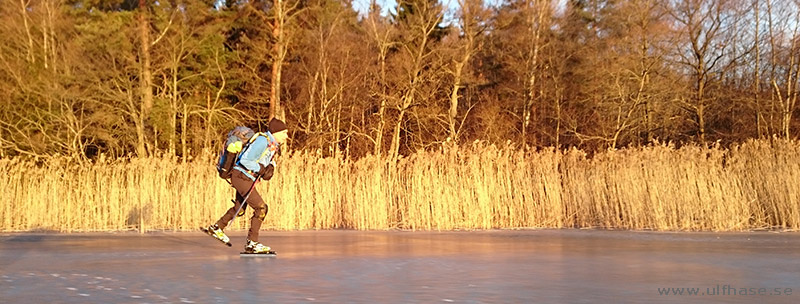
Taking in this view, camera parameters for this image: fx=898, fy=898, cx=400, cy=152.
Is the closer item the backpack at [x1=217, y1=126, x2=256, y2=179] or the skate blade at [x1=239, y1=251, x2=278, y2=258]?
the skate blade at [x1=239, y1=251, x2=278, y2=258]

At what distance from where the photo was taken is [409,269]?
8.61 meters

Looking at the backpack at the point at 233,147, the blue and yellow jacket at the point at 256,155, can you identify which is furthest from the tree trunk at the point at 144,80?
the blue and yellow jacket at the point at 256,155

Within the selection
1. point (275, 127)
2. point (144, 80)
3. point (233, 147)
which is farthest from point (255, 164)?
point (144, 80)

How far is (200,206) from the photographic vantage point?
14.9 meters

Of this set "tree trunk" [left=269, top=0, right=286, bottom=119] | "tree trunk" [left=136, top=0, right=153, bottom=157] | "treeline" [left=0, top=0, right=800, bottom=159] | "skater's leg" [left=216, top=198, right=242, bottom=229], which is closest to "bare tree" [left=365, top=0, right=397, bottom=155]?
"treeline" [left=0, top=0, right=800, bottom=159]

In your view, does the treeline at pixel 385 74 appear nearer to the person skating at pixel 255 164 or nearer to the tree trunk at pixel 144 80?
the tree trunk at pixel 144 80

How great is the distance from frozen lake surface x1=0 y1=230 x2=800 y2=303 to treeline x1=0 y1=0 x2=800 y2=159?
656 inches

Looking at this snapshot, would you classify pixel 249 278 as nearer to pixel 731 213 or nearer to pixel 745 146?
pixel 731 213

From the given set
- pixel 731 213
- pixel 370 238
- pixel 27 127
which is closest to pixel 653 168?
pixel 731 213

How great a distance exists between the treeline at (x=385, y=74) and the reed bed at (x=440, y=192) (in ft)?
43.3

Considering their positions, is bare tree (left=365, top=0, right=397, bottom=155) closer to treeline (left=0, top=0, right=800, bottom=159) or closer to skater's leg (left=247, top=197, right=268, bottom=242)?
treeline (left=0, top=0, right=800, bottom=159)

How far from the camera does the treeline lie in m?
28.4

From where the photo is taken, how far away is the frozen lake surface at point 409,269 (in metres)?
6.89

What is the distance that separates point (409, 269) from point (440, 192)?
247 inches
